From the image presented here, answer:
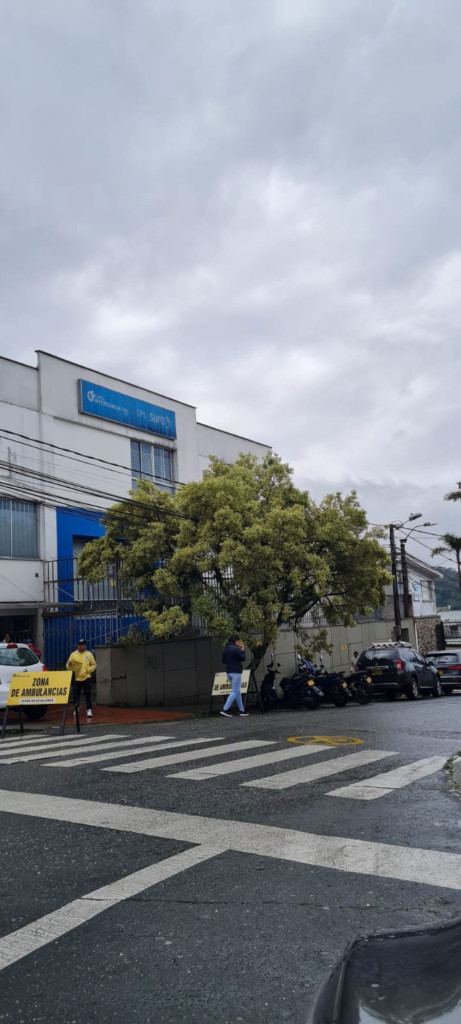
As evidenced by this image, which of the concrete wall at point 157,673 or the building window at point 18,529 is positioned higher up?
the building window at point 18,529

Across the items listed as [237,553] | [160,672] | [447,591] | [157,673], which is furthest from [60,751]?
[447,591]

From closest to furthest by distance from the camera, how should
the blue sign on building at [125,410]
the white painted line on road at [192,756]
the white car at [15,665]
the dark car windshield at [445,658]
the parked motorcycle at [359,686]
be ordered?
1. the white painted line on road at [192,756]
2. the white car at [15,665]
3. the parked motorcycle at [359,686]
4. the blue sign on building at [125,410]
5. the dark car windshield at [445,658]

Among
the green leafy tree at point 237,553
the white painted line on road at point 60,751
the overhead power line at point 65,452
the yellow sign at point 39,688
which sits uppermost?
the overhead power line at point 65,452

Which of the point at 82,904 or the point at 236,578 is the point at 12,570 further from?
the point at 82,904

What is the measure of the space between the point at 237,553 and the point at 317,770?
10841mm

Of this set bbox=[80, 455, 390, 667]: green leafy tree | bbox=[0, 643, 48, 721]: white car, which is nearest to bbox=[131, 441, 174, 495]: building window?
bbox=[80, 455, 390, 667]: green leafy tree

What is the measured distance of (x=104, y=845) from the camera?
5387mm

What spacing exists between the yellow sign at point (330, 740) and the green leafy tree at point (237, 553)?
7.66 metres

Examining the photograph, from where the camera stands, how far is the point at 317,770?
326 inches

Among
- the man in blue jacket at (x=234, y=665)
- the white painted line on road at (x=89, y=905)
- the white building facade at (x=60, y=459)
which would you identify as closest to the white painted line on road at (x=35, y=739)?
the man in blue jacket at (x=234, y=665)

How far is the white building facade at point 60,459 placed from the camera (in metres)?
23.6

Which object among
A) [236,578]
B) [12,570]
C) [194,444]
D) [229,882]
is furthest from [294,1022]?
[194,444]

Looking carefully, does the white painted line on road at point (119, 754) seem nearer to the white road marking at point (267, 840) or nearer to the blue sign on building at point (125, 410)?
the white road marking at point (267, 840)

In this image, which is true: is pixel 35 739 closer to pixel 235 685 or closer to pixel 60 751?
pixel 60 751
